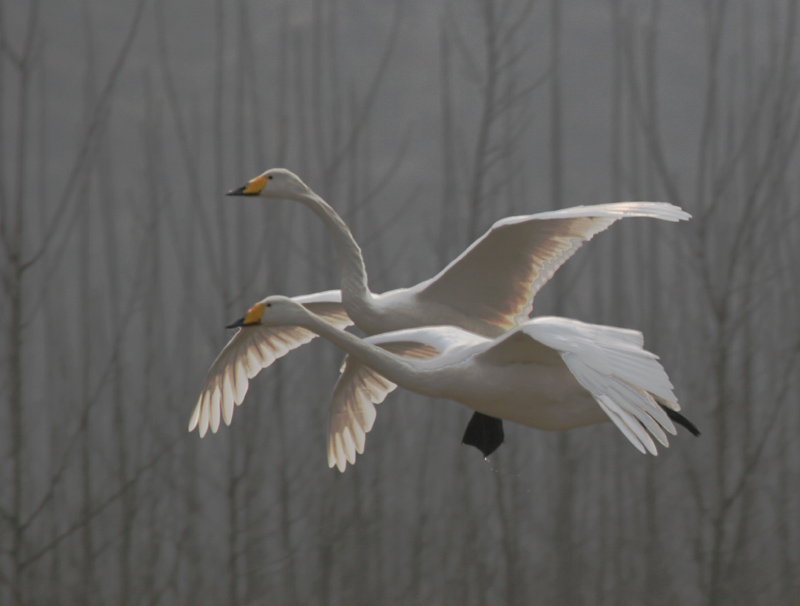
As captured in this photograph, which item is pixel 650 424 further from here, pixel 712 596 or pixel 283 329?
pixel 712 596

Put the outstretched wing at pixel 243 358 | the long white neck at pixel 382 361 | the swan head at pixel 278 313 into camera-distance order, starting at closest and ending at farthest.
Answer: the long white neck at pixel 382 361
the swan head at pixel 278 313
the outstretched wing at pixel 243 358

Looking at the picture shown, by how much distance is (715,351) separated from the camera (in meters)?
3.53

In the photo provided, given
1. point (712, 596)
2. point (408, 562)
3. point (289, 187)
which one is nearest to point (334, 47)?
point (289, 187)

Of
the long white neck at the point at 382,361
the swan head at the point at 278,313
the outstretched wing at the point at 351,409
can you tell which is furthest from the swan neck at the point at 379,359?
the outstretched wing at the point at 351,409

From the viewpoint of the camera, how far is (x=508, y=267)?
3115 millimetres

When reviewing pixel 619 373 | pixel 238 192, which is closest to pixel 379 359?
pixel 619 373

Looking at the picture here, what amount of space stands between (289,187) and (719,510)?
77.3 inches

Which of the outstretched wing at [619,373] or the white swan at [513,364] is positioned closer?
the outstretched wing at [619,373]

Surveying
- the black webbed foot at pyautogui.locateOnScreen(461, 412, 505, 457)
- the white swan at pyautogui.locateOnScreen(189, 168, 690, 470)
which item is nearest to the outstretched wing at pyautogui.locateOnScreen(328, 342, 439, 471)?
the white swan at pyautogui.locateOnScreen(189, 168, 690, 470)

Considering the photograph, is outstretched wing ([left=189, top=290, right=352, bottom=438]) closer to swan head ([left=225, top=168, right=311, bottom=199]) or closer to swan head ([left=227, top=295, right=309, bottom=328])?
swan head ([left=225, top=168, right=311, bottom=199])

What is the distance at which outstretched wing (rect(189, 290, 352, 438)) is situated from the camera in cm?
323

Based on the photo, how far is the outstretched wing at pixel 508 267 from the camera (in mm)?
2887

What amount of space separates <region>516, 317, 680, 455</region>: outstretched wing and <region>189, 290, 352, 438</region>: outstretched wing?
51.0 inches

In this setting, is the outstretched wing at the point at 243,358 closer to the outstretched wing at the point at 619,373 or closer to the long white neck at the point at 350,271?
the long white neck at the point at 350,271
